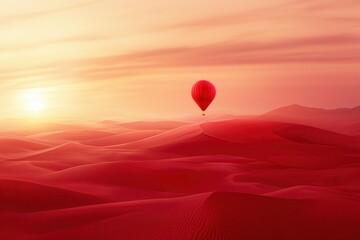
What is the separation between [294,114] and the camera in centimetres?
19550

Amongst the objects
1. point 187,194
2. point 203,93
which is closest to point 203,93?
point 203,93

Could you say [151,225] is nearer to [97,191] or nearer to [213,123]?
[97,191]

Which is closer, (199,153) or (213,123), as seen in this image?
(199,153)

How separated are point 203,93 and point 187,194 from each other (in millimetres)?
26496

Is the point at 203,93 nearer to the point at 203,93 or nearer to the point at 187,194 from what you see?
the point at 203,93

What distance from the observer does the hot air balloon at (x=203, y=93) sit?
50031mm

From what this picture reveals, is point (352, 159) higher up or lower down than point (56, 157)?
lower down

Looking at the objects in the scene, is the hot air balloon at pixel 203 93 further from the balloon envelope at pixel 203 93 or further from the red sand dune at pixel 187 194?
the red sand dune at pixel 187 194

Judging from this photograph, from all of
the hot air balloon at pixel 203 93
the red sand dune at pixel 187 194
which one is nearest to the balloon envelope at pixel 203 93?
the hot air balloon at pixel 203 93

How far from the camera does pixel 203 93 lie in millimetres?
50031

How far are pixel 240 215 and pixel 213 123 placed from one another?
179ft

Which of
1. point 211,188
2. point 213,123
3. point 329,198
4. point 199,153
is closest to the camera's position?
point 329,198

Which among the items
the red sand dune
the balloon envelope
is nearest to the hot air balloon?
the balloon envelope

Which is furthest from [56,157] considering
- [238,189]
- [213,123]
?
[213,123]
